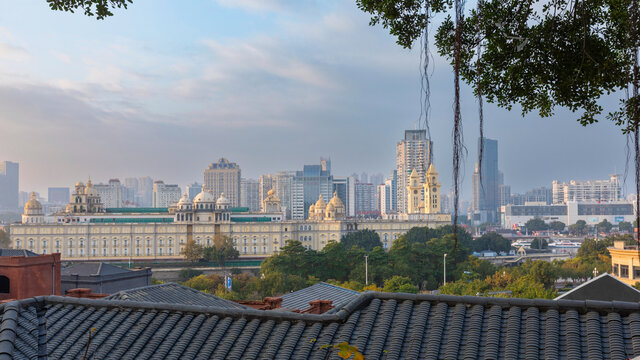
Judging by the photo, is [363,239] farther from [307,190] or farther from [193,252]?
[307,190]

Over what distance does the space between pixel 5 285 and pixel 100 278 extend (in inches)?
138

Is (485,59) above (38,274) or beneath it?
above

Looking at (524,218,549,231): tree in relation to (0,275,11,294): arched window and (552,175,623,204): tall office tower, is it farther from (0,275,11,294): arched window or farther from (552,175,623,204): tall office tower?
(0,275,11,294): arched window

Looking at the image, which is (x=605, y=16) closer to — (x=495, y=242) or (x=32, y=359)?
(x=32, y=359)

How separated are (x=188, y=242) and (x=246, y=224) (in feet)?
34.7

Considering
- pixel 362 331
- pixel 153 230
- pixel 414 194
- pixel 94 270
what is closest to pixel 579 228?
pixel 414 194

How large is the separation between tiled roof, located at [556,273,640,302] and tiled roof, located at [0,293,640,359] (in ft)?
33.7

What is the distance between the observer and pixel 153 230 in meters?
90.0

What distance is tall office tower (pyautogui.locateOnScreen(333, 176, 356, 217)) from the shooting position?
19025cm

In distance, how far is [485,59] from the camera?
6.80 m

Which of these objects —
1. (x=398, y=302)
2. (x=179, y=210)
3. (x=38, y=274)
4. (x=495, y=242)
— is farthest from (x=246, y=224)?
(x=398, y=302)

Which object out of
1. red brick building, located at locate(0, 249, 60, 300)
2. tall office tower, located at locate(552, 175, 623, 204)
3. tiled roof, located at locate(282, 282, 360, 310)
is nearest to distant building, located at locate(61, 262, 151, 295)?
red brick building, located at locate(0, 249, 60, 300)

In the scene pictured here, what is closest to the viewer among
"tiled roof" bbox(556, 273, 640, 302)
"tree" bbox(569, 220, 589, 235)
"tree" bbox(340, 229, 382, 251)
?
"tiled roof" bbox(556, 273, 640, 302)

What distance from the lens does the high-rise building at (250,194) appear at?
18440 centimetres
